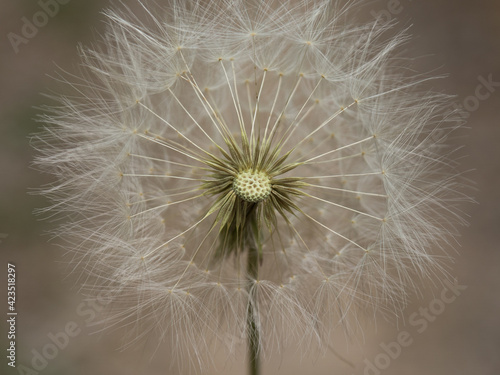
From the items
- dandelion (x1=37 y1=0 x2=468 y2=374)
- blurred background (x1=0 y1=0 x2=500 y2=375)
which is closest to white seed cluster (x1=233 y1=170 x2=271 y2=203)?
dandelion (x1=37 y1=0 x2=468 y2=374)

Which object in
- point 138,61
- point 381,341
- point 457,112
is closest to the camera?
point 138,61

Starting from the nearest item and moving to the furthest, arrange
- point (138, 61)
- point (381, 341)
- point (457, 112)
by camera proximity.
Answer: point (138, 61) < point (457, 112) < point (381, 341)

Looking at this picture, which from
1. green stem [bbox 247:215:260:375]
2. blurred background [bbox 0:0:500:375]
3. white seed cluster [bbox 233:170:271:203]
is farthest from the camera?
blurred background [bbox 0:0:500:375]

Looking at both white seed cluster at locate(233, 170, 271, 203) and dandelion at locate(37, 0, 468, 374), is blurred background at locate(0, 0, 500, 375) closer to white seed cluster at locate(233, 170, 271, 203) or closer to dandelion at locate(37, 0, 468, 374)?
dandelion at locate(37, 0, 468, 374)

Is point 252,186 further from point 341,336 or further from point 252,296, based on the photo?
point 341,336

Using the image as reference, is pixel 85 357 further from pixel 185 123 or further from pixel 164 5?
pixel 164 5

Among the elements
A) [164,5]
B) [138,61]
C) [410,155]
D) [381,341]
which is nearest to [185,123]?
[138,61]
